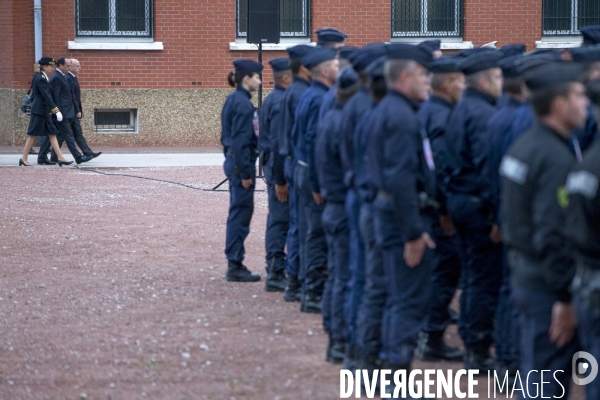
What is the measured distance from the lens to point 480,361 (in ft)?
20.1

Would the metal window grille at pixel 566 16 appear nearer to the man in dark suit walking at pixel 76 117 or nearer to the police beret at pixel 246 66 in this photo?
the man in dark suit walking at pixel 76 117

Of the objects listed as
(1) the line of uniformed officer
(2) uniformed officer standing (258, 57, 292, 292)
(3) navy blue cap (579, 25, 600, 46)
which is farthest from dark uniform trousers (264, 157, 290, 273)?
(3) navy blue cap (579, 25, 600, 46)

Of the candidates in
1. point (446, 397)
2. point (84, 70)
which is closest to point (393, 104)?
point (446, 397)

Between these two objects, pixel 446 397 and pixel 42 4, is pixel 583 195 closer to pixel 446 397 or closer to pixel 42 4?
pixel 446 397

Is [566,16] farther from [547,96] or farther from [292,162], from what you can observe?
[547,96]

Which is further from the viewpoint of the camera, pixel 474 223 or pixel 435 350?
pixel 435 350

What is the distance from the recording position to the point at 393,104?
525cm

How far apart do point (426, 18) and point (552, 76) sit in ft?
66.4

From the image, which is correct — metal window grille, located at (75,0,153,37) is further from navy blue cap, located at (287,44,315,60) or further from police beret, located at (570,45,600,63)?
police beret, located at (570,45,600,63)

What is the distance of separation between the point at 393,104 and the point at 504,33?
19.6 meters

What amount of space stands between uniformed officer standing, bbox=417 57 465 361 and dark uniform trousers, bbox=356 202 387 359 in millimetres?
816

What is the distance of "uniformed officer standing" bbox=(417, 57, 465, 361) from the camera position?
6504mm

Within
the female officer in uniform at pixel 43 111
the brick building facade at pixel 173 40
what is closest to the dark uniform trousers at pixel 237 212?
the female officer in uniform at pixel 43 111

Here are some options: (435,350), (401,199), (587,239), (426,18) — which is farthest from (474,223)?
(426,18)
